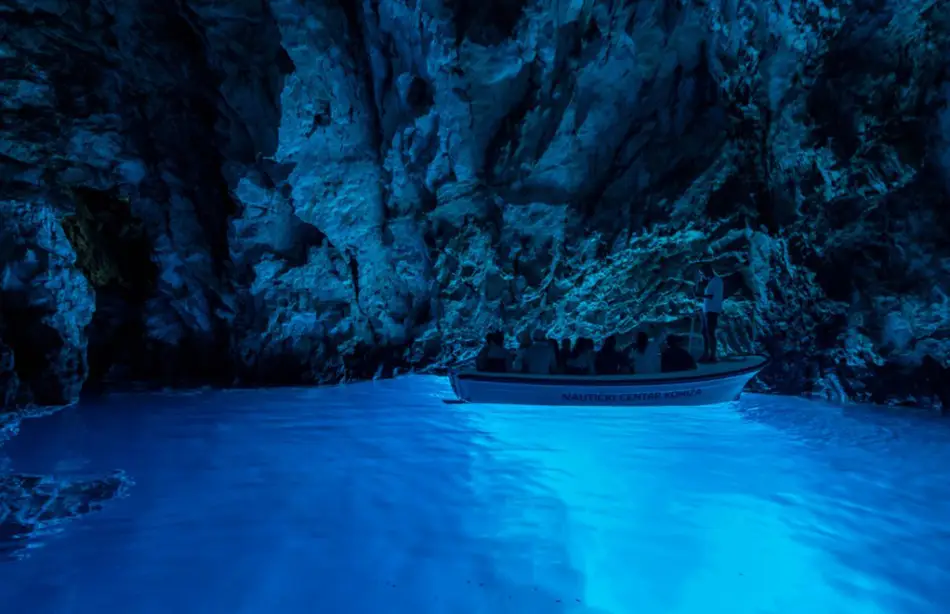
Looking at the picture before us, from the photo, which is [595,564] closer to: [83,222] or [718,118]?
[718,118]

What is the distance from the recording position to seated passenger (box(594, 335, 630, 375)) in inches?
348

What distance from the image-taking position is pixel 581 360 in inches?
351

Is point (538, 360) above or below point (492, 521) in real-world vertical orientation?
above

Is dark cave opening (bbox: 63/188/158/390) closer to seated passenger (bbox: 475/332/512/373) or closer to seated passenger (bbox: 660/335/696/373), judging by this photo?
seated passenger (bbox: 475/332/512/373)

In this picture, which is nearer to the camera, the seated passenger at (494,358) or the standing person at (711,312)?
the seated passenger at (494,358)

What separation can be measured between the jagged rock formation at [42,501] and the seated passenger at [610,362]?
6470mm

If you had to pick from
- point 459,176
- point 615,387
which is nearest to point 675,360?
point 615,387

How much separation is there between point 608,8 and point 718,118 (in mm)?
2691

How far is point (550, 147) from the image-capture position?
9.91 m

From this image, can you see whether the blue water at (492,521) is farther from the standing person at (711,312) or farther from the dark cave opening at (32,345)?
the standing person at (711,312)

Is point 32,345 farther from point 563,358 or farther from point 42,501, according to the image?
point 563,358

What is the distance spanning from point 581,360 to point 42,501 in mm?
6897

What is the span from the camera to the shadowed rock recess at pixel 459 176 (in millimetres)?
8703

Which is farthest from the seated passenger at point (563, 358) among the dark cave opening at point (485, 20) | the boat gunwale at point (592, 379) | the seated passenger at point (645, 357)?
the dark cave opening at point (485, 20)
